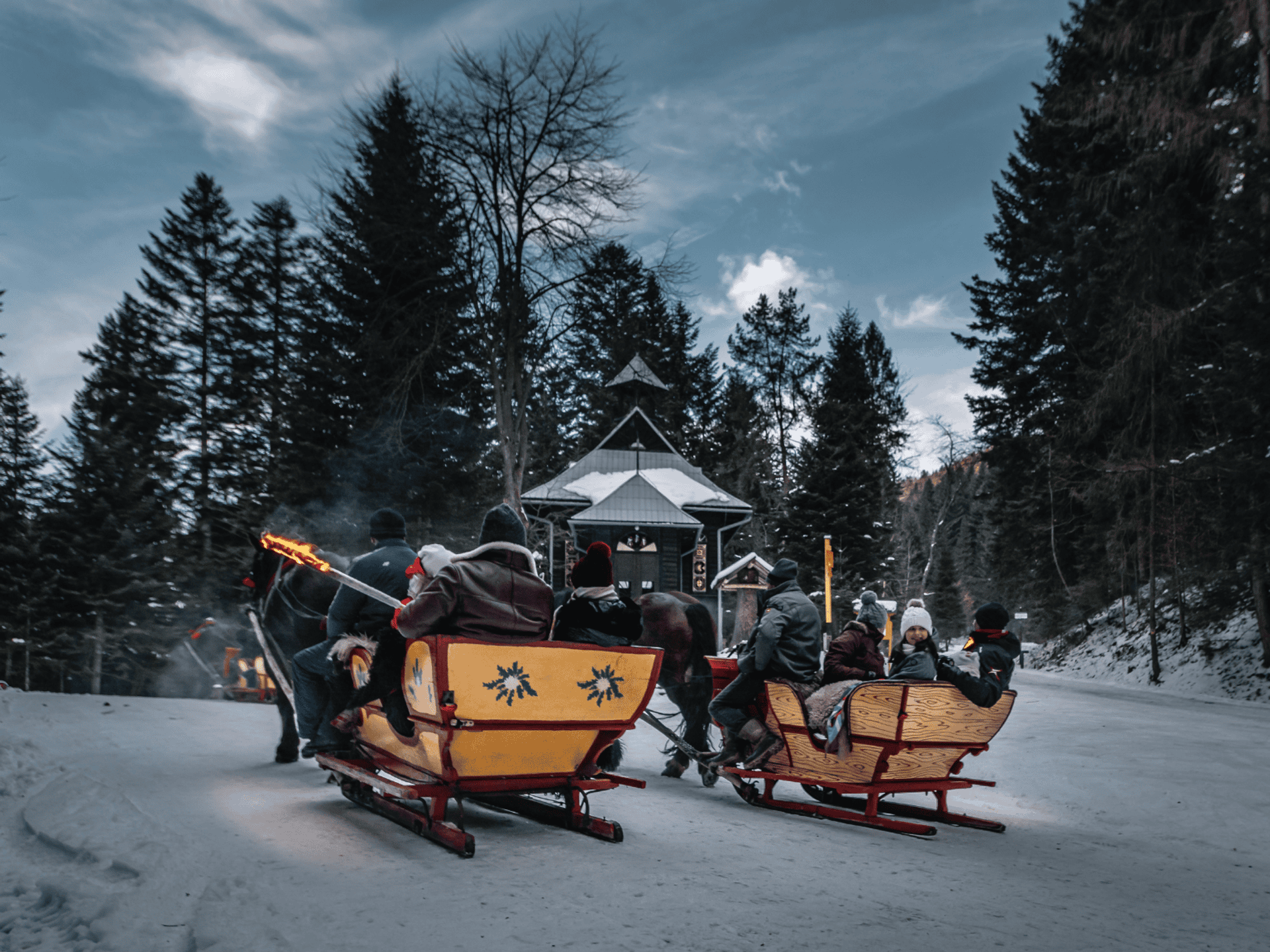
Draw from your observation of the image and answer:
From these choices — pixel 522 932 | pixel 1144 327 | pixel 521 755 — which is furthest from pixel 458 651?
pixel 1144 327

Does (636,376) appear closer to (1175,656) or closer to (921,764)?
(1175,656)

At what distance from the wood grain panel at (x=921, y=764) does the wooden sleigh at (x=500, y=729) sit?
180 cm

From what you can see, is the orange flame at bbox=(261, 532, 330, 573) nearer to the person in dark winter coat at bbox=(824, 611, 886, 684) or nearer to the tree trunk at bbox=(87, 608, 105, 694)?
the person in dark winter coat at bbox=(824, 611, 886, 684)

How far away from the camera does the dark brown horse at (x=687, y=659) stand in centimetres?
823

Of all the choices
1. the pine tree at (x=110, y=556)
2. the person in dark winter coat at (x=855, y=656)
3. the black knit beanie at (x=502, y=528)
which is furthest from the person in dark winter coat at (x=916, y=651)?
the pine tree at (x=110, y=556)

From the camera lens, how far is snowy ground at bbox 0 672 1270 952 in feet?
10.7

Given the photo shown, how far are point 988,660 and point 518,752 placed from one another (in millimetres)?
3296

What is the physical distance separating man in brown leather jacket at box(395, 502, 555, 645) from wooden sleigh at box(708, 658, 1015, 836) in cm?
221

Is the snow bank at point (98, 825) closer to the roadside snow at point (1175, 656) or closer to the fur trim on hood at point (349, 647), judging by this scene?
the fur trim on hood at point (349, 647)

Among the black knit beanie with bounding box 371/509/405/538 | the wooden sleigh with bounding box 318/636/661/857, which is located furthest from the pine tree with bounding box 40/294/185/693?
the wooden sleigh with bounding box 318/636/661/857

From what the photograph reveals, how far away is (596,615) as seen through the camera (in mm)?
5281

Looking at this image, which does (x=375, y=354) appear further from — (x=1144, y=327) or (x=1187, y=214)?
(x=1187, y=214)

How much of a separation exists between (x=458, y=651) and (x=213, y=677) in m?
17.2

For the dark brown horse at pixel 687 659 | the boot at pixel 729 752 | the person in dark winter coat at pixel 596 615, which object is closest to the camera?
the person in dark winter coat at pixel 596 615
